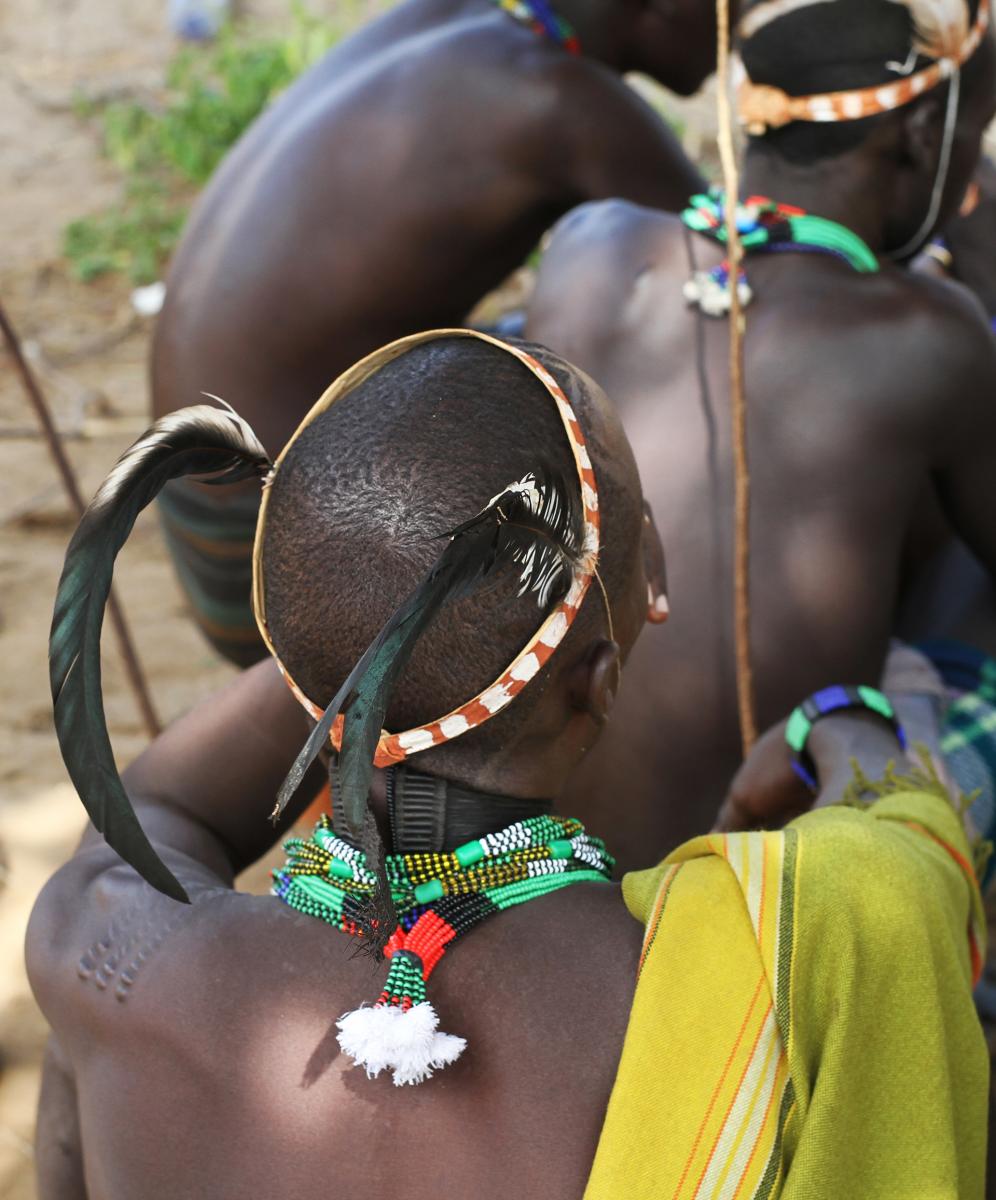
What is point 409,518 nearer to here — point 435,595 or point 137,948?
point 435,595

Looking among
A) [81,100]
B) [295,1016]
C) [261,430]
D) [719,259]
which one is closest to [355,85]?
[261,430]

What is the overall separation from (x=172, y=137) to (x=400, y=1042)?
591 cm

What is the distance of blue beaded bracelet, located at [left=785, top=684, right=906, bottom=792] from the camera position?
1.67m

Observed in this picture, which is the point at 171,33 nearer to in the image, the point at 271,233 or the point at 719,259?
the point at 271,233

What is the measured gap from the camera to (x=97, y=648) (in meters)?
1.09

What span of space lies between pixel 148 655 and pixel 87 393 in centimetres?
161

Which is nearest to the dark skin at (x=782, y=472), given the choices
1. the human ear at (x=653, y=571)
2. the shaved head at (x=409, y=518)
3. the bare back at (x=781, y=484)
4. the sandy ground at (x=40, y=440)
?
the bare back at (x=781, y=484)

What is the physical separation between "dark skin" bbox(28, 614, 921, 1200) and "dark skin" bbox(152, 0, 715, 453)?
1538 mm

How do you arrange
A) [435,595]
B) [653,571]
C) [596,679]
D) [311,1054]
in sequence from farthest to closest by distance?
[653,571]
[596,679]
[311,1054]
[435,595]

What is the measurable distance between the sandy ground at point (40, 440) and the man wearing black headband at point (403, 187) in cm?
67

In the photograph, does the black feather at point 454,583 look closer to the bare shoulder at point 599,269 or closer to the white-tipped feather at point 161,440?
the white-tipped feather at point 161,440

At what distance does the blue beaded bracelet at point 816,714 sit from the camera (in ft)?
5.48

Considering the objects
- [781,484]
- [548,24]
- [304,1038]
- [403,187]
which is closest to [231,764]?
[304,1038]

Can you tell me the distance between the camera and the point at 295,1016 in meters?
1.16
